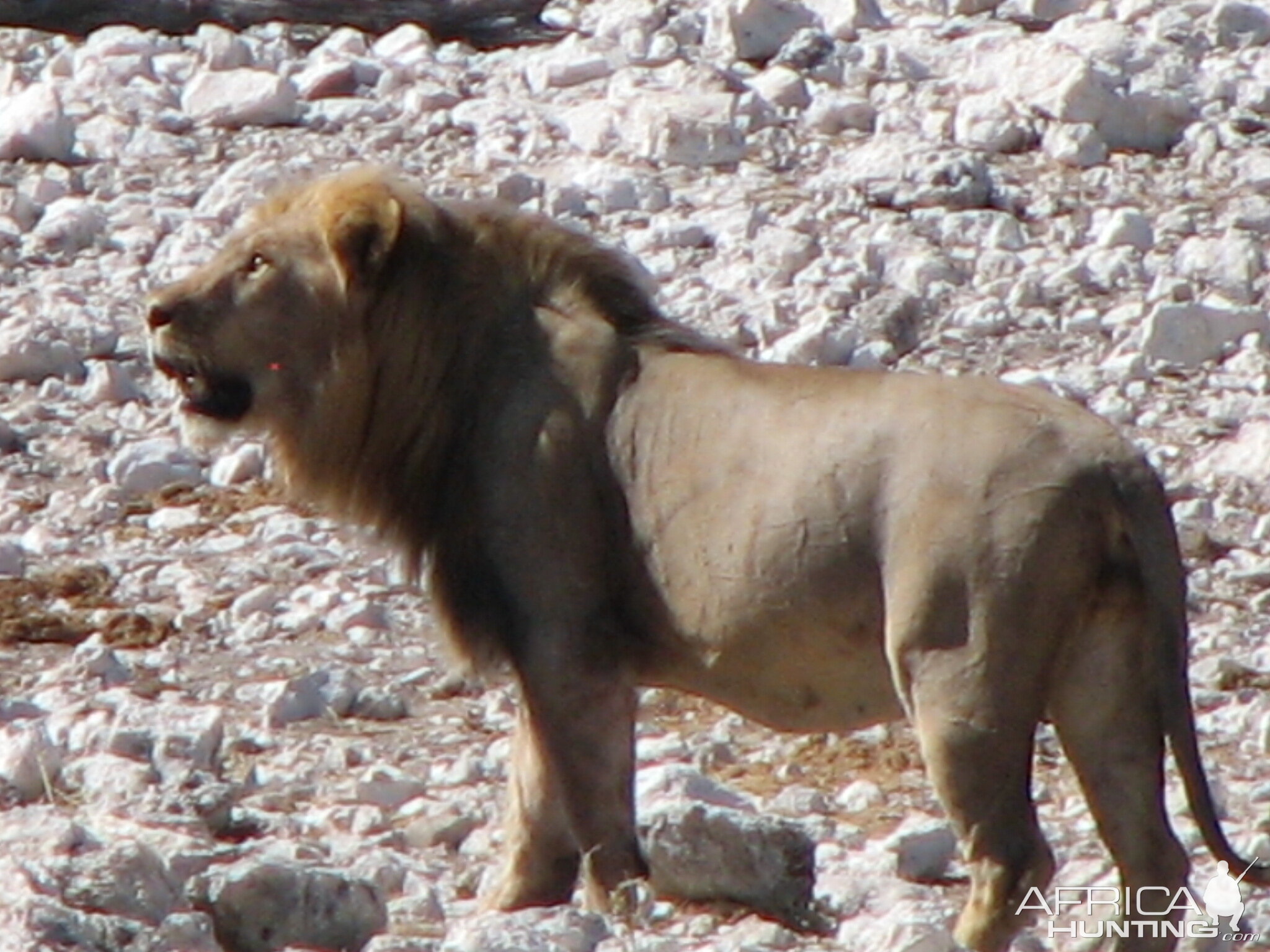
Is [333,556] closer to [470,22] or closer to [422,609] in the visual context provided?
[422,609]

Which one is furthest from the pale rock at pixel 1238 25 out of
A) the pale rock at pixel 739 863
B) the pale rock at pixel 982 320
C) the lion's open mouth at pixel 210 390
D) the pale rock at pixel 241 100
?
the pale rock at pixel 739 863

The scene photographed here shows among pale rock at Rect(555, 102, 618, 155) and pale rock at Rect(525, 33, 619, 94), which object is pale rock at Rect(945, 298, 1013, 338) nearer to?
pale rock at Rect(555, 102, 618, 155)

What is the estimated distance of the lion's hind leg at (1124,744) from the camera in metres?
6.17

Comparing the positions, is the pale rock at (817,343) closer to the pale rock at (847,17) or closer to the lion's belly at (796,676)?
the pale rock at (847,17)

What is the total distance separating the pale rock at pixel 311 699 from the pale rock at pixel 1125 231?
323 centimetres

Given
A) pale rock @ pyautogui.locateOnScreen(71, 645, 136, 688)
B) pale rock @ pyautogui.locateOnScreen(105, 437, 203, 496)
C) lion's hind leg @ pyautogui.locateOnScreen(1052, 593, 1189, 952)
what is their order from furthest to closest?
pale rock @ pyautogui.locateOnScreen(105, 437, 203, 496)
pale rock @ pyautogui.locateOnScreen(71, 645, 136, 688)
lion's hind leg @ pyautogui.locateOnScreen(1052, 593, 1189, 952)

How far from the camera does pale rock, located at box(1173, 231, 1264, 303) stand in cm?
1011

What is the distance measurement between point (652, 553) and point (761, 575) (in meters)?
0.32

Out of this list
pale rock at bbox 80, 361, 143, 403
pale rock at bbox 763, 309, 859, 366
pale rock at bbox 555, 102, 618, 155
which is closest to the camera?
pale rock at bbox 763, 309, 859, 366

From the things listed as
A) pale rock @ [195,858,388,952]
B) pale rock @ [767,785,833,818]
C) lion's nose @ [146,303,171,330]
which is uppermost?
lion's nose @ [146,303,171,330]

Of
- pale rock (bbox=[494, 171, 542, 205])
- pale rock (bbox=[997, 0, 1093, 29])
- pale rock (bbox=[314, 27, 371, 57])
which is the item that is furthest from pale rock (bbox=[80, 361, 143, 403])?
pale rock (bbox=[997, 0, 1093, 29])

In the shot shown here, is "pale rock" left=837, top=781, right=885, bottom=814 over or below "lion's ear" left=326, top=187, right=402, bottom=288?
below

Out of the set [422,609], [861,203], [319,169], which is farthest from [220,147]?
[422,609]

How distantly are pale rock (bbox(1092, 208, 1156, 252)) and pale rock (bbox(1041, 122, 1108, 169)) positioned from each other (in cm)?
41
